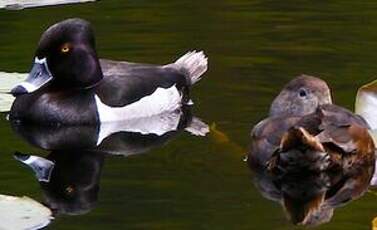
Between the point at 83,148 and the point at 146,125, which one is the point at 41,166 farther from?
the point at 146,125

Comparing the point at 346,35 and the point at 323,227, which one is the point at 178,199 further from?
the point at 346,35

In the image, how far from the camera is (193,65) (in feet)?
41.0

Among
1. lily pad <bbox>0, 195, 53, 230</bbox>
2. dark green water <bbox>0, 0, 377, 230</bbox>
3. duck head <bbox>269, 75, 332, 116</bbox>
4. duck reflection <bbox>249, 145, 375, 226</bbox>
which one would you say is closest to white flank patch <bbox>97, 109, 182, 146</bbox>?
dark green water <bbox>0, 0, 377, 230</bbox>

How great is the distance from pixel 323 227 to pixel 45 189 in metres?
1.85

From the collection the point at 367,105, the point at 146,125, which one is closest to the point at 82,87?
the point at 146,125

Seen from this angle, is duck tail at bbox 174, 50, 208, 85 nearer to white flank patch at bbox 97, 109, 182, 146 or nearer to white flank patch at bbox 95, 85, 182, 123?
white flank patch at bbox 95, 85, 182, 123

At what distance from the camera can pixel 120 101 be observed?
38.8 ft

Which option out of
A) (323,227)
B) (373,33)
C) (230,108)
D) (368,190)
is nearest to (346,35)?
(373,33)

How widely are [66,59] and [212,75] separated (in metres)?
1.25

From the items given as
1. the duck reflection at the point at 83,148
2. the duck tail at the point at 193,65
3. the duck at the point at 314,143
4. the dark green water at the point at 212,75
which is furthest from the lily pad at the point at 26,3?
the duck at the point at 314,143

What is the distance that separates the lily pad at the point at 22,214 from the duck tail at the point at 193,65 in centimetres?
382

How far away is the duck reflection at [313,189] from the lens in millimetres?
9047

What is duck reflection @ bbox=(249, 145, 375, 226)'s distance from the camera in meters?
9.05

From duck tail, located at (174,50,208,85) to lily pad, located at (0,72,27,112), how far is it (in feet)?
3.87
